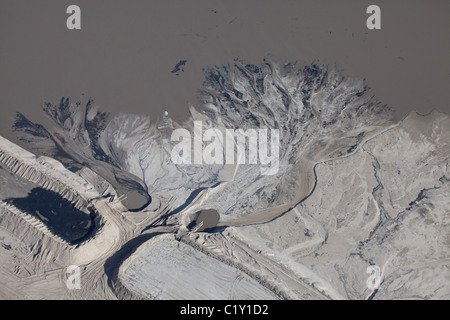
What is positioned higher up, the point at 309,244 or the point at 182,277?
the point at 309,244

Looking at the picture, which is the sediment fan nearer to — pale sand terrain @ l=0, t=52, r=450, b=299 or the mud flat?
pale sand terrain @ l=0, t=52, r=450, b=299

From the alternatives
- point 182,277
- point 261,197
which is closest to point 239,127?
point 261,197

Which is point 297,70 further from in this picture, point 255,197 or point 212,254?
point 212,254

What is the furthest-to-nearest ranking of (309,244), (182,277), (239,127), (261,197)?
(239,127), (261,197), (309,244), (182,277)

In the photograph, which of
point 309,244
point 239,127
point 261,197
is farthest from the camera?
point 239,127

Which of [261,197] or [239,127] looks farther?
[239,127]

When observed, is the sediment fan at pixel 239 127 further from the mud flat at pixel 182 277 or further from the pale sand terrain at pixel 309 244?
the mud flat at pixel 182 277

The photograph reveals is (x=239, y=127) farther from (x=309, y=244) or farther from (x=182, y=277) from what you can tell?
(x=182, y=277)

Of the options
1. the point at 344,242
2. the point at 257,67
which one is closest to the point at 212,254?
the point at 344,242

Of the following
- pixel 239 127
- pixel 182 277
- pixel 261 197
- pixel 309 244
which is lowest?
pixel 182 277
